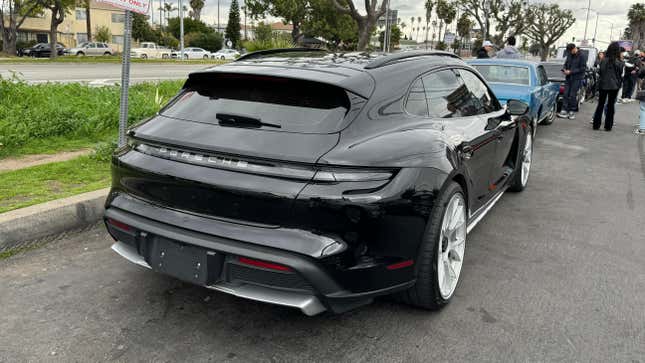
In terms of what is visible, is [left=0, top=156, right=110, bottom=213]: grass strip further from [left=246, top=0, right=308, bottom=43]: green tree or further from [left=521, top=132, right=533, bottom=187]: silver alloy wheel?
[left=246, top=0, right=308, bottom=43]: green tree

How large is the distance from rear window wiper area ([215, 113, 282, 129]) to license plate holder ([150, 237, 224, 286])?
0.69m

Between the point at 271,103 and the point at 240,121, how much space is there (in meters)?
0.21

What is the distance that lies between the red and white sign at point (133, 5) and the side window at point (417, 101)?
287 centimetres

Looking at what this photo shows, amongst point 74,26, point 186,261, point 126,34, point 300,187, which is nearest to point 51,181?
point 126,34

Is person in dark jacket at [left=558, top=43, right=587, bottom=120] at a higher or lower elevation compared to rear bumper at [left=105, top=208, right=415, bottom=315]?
higher

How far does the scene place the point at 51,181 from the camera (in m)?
5.34

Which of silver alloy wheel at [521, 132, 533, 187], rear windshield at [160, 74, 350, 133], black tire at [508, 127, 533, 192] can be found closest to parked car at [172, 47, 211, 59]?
silver alloy wheel at [521, 132, 533, 187]

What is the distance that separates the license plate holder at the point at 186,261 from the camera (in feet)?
8.71

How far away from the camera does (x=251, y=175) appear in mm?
2686

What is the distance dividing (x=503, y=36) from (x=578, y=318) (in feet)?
180

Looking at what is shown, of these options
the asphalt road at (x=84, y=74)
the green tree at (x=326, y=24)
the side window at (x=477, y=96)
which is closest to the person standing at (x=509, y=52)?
the asphalt road at (x=84, y=74)

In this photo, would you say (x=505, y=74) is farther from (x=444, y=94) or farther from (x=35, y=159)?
(x=35, y=159)

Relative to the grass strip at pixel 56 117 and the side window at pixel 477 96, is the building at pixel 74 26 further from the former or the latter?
the side window at pixel 477 96

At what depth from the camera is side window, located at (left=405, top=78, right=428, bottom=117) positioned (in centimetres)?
332
